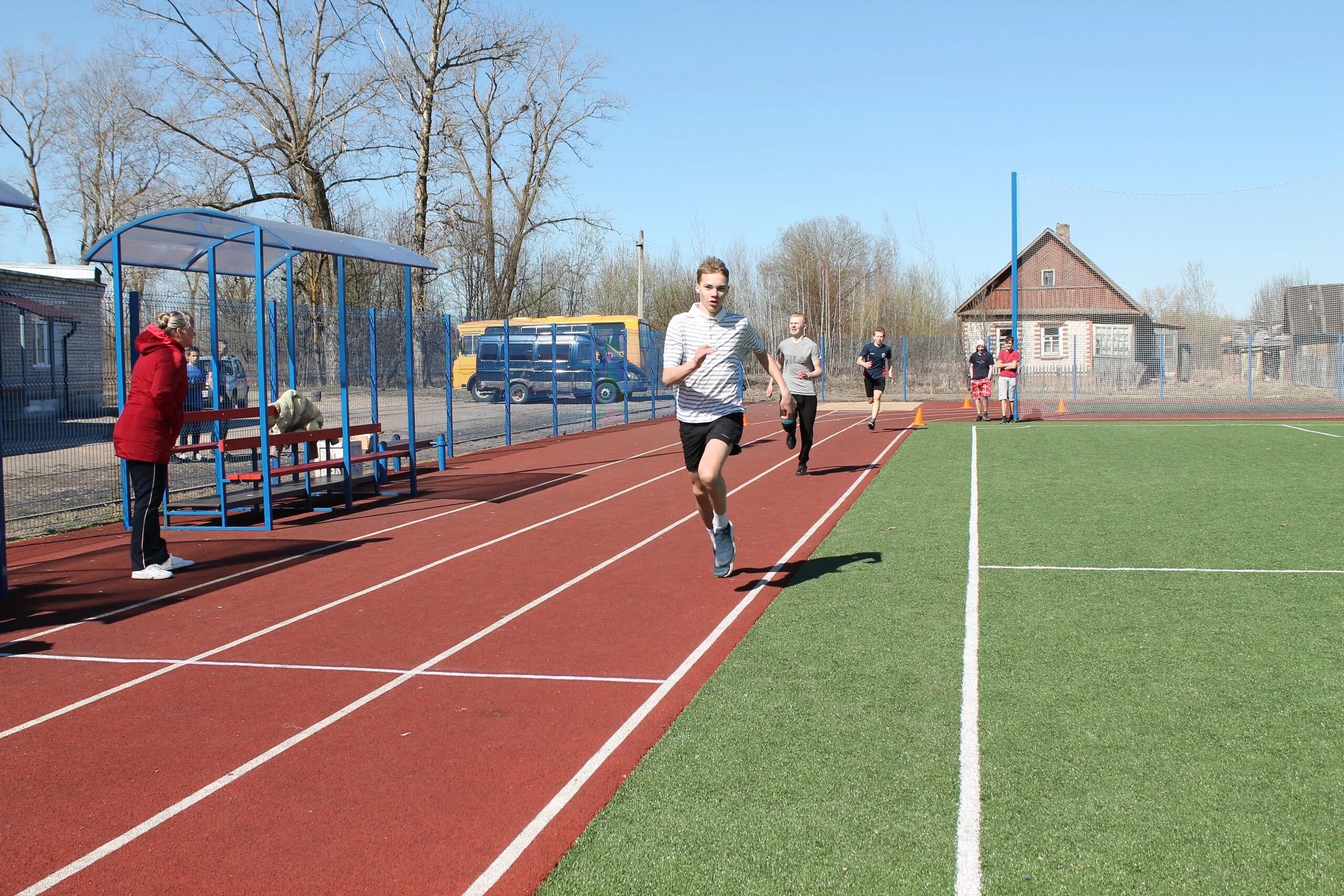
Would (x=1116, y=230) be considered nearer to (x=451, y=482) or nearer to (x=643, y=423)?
(x=643, y=423)

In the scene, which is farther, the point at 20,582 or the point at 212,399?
the point at 212,399

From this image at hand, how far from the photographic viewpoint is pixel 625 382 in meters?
26.1

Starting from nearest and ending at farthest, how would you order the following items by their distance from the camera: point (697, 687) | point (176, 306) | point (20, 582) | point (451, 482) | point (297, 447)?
point (697, 687)
point (20, 582)
point (176, 306)
point (297, 447)
point (451, 482)

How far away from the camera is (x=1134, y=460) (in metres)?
15.8

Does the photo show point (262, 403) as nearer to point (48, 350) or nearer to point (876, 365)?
point (48, 350)

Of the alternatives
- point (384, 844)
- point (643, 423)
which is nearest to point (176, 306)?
point (384, 844)

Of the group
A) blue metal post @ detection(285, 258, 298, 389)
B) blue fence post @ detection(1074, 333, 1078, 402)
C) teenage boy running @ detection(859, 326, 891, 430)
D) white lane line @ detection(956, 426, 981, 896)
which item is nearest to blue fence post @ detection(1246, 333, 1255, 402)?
blue fence post @ detection(1074, 333, 1078, 402)

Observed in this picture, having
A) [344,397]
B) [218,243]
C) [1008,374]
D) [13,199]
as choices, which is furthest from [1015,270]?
[13,199]

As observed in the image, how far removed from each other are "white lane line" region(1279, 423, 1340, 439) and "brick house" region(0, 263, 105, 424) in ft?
64.9

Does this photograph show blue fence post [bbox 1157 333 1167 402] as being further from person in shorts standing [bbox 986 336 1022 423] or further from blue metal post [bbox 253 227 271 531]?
blue metal post [bbox 253 227 271 531]

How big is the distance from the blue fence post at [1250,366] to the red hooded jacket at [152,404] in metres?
29.5

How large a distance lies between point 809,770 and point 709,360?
3533mm

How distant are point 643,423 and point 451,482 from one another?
13557mm

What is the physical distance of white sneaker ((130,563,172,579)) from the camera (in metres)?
8.41
